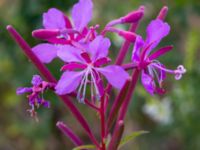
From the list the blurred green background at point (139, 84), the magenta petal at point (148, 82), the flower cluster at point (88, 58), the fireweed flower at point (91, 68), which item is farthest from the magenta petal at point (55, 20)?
the blurred green background at point (139, 84)

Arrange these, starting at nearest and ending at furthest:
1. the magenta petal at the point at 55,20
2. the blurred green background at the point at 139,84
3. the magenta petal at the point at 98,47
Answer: the magenta petal at the point at 98,47, the magenta petal at the point at 55,20, the blurred green background at the point at 139,84

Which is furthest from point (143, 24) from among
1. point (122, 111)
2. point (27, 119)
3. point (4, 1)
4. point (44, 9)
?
point (122, 111)

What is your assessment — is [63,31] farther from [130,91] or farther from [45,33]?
[130,91]

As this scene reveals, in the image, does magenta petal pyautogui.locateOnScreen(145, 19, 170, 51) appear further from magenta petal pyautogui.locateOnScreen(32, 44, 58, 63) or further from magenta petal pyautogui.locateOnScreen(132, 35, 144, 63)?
magenta petal pyautogui.locateOnScreen(32, 44, 58, 63)

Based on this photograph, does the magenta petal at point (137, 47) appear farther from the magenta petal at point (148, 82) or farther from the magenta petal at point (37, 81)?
the magenta petal at point (37, 81)

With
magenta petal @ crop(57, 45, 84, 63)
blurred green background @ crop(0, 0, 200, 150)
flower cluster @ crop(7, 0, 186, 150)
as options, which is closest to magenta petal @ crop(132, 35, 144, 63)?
flower cluster @ crop(7, 0, 186, 150)

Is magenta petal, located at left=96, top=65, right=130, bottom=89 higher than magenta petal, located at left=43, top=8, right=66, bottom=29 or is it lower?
lower

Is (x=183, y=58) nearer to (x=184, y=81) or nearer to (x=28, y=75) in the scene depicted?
(x=184, y=81)
